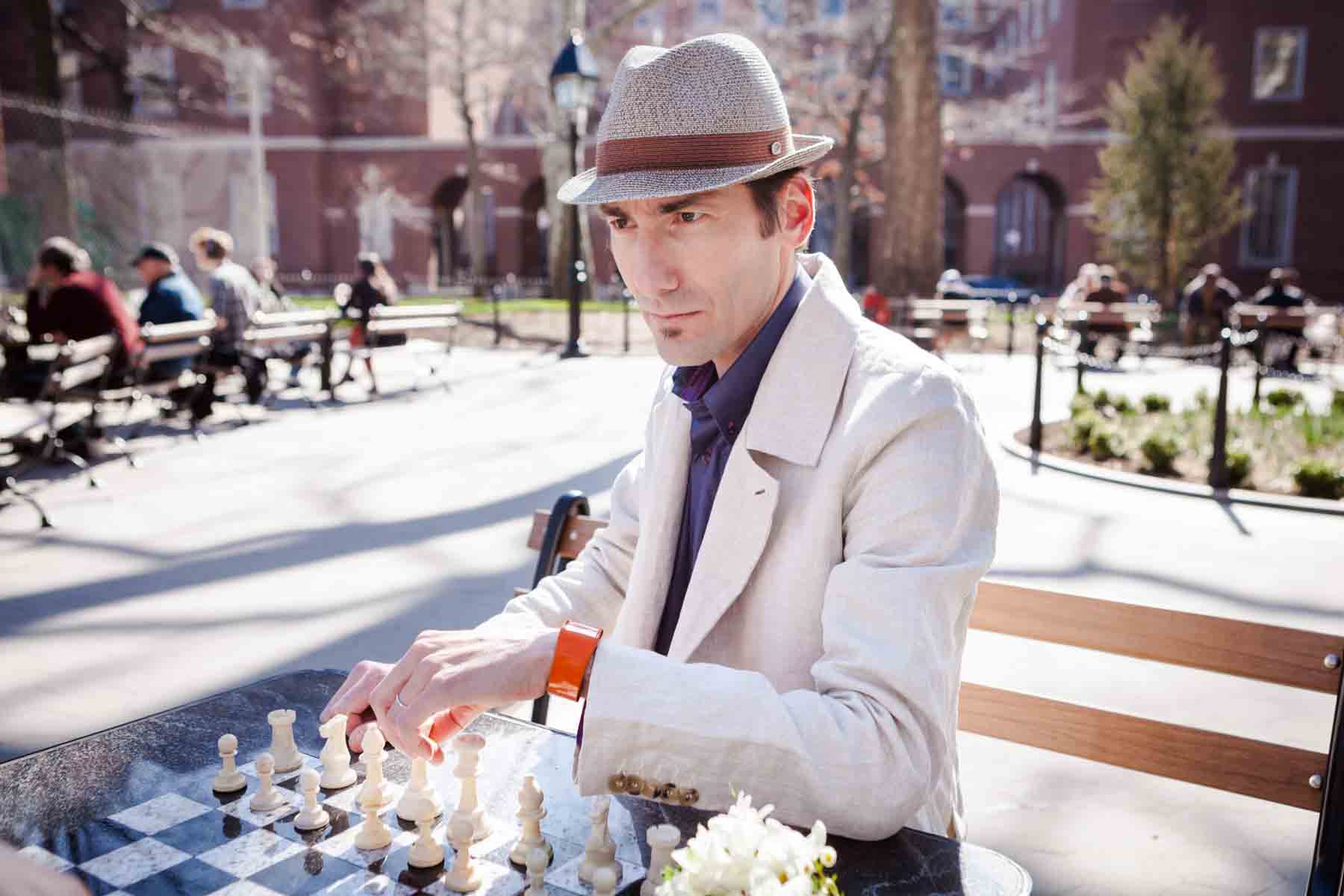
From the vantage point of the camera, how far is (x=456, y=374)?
47.8 feet

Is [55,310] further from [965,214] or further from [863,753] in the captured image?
[965,214]

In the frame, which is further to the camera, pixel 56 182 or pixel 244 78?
pixel 244 78

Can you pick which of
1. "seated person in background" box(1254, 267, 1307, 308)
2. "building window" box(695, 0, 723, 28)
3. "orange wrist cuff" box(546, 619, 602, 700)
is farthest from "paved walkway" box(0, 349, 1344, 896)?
"building window" box(695, 0, 723, 28)

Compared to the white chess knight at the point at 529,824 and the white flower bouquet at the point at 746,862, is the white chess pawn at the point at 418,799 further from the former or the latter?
the white flower bouquet at the point at 746,862

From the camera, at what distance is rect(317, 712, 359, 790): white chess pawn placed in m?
1.63

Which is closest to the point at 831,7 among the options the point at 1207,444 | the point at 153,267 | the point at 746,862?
the point at 153,267

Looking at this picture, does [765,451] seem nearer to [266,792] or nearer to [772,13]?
[266,792]

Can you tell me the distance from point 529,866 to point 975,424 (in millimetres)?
878

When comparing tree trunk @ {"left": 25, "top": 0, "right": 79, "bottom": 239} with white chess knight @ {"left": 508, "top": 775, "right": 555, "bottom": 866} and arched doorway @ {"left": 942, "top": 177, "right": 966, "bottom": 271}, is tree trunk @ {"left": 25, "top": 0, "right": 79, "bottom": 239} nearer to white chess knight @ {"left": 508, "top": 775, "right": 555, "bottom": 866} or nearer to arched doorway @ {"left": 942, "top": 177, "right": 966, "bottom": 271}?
white chess knight @ {"left": 508, "top": 775, "right": 555, "bottom": 866}

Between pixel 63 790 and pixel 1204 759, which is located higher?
pixel 63 790

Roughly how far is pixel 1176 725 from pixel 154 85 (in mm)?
37146

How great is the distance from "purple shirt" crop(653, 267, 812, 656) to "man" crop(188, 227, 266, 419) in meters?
9.59

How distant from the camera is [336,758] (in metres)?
1.65

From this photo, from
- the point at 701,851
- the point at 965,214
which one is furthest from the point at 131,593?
the point at 965,214
